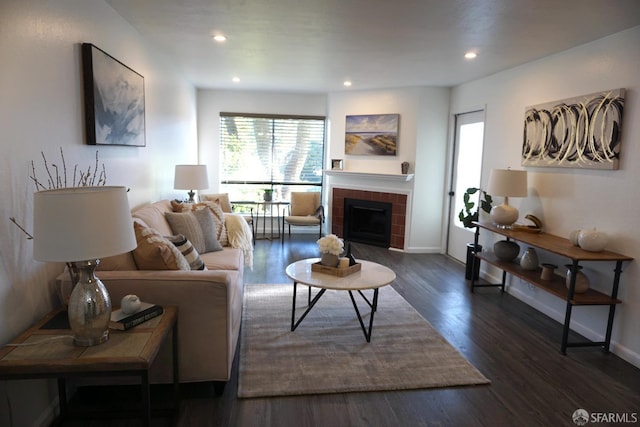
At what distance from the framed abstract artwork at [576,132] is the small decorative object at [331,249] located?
2.14 metres

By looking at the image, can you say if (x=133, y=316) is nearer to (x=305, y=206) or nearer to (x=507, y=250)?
(x=507, y=250)

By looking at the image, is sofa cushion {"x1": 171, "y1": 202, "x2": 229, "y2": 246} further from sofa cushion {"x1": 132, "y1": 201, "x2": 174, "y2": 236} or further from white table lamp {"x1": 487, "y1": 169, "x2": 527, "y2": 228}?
white table lamp {"x1": 487, "y1": 169, "x2": 527, "y2": 228}

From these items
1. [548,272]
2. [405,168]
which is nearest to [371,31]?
[548,272]

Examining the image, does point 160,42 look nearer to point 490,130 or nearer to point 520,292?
point 490,130

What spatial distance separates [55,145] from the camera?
7.22ft

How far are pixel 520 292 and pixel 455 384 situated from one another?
2.07m

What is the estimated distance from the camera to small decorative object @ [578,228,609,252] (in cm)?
302

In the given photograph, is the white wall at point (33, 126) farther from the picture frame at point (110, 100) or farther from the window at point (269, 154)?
the window at point (269, 154)

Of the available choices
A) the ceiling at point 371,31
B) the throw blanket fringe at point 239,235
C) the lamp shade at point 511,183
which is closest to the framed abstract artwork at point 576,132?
the lamp shade at point 511,183

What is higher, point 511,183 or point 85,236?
point 511,183

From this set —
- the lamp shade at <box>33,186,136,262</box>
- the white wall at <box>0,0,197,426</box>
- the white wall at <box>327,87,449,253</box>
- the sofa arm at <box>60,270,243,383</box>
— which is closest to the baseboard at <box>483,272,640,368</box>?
the white wall at <box>327,87,449,253</box>

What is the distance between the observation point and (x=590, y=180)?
331 centimetres

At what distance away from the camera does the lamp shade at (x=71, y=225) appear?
4.95 ft

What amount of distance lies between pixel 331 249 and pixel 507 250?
195 cm
